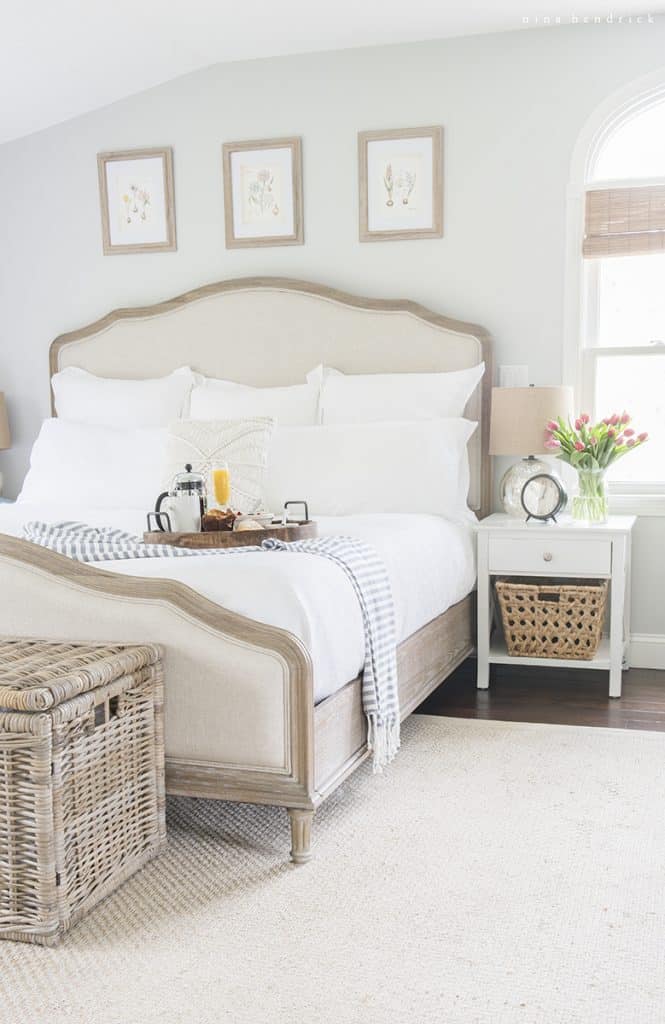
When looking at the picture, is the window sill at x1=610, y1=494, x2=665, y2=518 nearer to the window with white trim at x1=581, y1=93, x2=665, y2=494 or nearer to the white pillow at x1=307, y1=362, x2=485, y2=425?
the window with white trim at x1=581, y1=93, x2=665, y2=494

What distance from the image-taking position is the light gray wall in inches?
158

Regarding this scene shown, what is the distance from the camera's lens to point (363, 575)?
8.43 ft

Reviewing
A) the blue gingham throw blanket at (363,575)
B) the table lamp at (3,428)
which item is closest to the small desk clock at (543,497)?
the blue gingham throw blanket at (363,575)

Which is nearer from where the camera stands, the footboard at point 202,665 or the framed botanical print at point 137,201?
the footboard at point 202,665

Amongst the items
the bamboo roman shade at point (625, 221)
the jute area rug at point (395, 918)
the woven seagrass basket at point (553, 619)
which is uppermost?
the bamboo roman shade at point (625, 221)

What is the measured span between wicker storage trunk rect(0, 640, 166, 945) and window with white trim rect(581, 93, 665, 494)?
253cm

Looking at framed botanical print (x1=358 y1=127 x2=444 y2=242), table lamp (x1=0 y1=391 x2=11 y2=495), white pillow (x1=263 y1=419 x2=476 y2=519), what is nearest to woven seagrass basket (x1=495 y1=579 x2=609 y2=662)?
white pillow (x1=263 y1=419 x2=476 y2=519)

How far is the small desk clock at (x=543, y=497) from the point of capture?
373 cm

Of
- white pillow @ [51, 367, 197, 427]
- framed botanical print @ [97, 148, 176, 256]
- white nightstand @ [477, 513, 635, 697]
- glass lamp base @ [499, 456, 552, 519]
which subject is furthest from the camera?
framed botanical print @ [97, 148, 176, 256]

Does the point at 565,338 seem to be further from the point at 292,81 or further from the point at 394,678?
the point at 394,678

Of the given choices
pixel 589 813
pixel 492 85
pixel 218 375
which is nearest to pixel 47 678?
pixel 589 813

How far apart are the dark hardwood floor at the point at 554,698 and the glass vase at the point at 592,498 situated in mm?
628

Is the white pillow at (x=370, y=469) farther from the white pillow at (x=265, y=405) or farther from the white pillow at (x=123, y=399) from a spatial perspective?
the white pillow at (x=123, y=399)

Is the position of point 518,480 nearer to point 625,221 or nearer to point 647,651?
point 647,651
